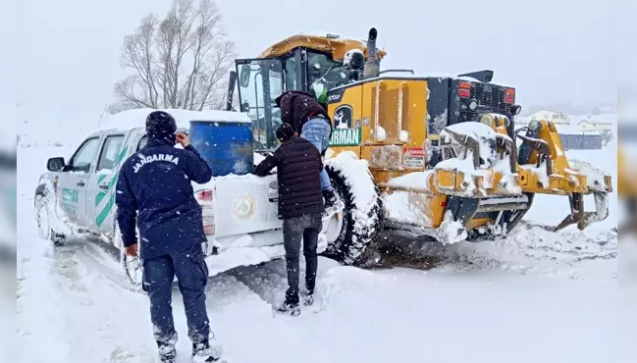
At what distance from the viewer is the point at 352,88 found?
6.13m

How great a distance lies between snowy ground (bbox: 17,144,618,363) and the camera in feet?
11.0

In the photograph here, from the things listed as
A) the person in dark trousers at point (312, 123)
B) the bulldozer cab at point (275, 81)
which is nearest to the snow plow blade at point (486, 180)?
the person in dark trousers at point (312, 123)

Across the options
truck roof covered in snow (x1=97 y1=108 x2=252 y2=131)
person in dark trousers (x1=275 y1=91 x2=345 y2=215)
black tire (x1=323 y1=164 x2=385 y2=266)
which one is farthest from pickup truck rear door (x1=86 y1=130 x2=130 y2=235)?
black tire (x1=323 y1=164 x2=385 y2=266)

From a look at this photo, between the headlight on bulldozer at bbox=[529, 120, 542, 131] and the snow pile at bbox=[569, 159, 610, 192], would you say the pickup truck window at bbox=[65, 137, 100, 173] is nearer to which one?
the headlight on bulldozer at bbox=[529, 120, 542, 131]

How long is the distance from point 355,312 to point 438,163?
1.92m

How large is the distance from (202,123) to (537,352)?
325 cm

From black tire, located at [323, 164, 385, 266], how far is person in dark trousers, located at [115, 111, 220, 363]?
2.22 m

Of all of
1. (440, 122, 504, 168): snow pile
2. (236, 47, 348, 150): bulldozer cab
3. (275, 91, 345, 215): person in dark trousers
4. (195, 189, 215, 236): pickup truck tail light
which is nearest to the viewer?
(195, 189, 215, 236): pickup truck tail light

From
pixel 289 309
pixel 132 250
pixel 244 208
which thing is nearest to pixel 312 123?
pixel 244 208

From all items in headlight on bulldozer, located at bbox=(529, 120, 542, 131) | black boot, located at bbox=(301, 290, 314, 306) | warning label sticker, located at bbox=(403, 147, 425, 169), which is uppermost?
headlight on bulldozer, located at bbox=(529, 120, 542, 131)

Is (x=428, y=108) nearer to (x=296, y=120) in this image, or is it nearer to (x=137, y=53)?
(x=296, y=120)

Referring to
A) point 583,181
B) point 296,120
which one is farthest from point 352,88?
point 583,181

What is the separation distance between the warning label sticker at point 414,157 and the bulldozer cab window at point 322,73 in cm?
206

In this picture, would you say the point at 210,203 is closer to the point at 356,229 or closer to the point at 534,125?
the point at 356,229
